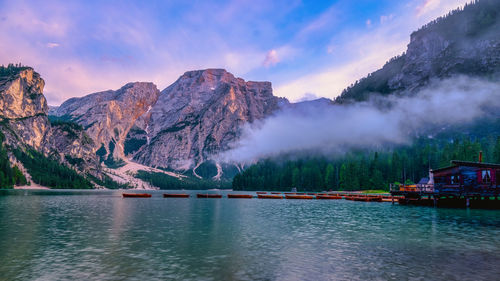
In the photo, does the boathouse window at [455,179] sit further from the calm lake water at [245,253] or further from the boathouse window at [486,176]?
the calm lake water at [245,253]

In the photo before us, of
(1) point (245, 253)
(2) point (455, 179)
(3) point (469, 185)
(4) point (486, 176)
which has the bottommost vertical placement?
(1) point (245, 253)

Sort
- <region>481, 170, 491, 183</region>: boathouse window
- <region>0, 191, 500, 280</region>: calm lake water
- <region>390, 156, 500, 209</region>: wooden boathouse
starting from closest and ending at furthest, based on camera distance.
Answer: <region>0, 191, 500, 280</region>: calm lake water, <region>390, 156, 500, 209</region>: wooden boathouse, <region>481, 170, 491, 183</region>: boathouse window

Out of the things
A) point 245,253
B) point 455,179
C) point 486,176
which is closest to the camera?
point 245,253

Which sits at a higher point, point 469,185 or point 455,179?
point 455,179

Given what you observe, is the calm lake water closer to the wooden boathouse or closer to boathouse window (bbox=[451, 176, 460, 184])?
the wooden boathouse

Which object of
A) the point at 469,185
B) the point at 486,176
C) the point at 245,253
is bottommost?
the point at 245,253

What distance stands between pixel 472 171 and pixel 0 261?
324 ft

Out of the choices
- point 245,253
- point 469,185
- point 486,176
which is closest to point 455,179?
point 469,185

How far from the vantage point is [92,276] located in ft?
69.1

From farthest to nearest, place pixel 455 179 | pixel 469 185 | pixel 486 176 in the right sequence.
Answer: pixel 455 179, pixel 486 176, pixel 469 185

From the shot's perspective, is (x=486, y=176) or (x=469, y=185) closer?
(x=469, y=185)

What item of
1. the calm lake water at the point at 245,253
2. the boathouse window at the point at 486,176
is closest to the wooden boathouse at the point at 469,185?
the boathouse window at the point at 486,176

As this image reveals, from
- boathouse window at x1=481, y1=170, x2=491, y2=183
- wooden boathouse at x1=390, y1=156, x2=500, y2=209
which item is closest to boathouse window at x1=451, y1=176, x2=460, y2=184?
wooden boathouse at x1=390, y1=156, x2=500, y2=209

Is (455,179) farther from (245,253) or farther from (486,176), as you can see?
(245,253)
